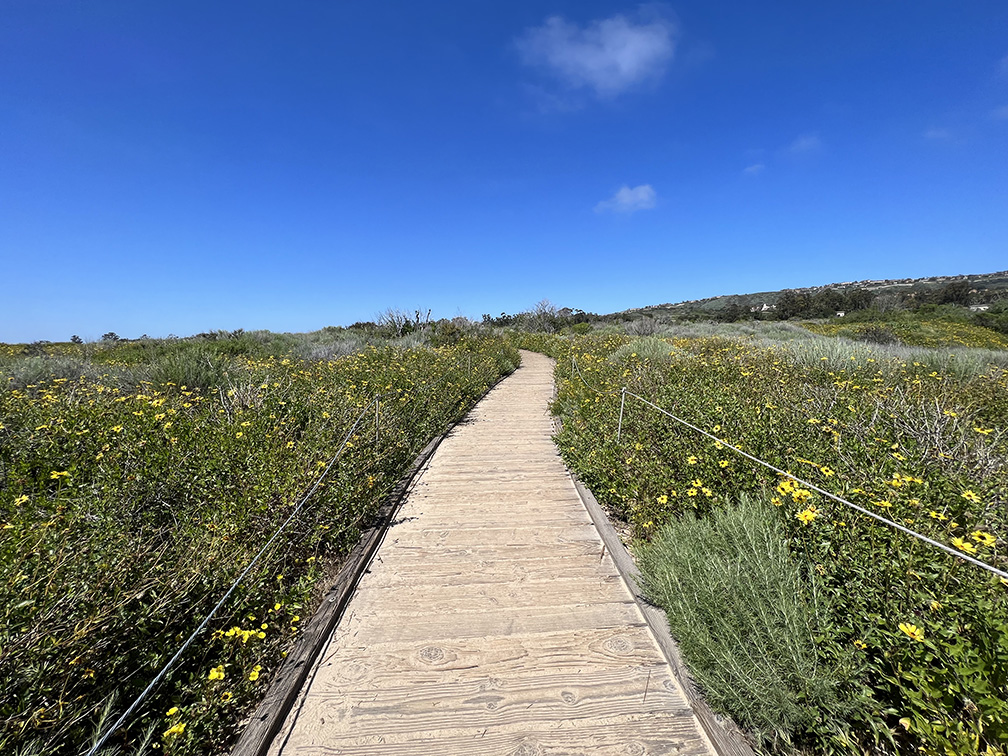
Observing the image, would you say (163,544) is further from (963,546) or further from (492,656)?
(963,546)

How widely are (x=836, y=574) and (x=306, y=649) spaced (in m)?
2.89

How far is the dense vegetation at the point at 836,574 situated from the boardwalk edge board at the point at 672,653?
91mm

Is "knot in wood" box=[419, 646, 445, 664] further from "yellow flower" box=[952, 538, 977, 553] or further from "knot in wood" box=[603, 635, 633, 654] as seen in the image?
"yellow flower" box=[952, 538, 977, 553]

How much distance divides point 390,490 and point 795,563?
3.66 meters

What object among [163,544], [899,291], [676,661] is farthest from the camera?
[899,291]

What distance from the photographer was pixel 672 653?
7.37 ft

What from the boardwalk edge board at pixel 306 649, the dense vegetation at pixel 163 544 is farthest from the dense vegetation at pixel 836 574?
the dense vegetation at pixel 163 544

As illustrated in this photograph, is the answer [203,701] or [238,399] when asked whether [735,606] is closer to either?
[203,701]

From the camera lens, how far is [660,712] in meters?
1.97

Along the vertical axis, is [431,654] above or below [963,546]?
below

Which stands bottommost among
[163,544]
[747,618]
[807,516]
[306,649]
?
[306,649]

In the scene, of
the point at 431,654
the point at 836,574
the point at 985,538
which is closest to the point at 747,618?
the point at 836,574

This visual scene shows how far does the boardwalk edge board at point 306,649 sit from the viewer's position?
178 centimetres

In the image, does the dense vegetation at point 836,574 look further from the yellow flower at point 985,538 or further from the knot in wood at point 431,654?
the knot in wood at point 431,654
